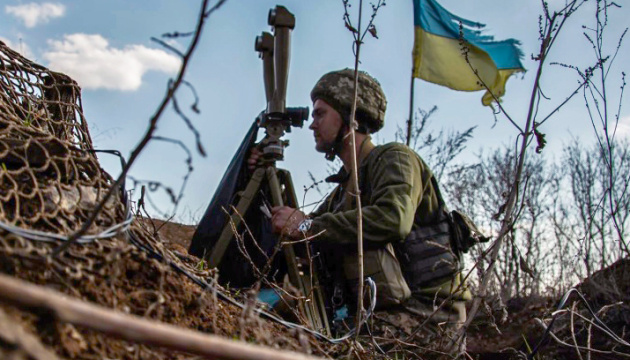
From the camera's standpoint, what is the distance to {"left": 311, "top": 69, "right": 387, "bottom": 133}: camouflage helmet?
3932 mm

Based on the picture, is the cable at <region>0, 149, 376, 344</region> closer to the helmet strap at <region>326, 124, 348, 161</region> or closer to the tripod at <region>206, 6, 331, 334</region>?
the tripod at <region>206, 6, 331, 334</region>

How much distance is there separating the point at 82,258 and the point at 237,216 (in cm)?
233

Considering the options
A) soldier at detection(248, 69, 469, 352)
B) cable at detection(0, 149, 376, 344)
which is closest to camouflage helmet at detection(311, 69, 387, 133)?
soldier at detection(248, 69, 469, 352)

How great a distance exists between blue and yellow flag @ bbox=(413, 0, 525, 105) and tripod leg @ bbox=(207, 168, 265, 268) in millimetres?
3022

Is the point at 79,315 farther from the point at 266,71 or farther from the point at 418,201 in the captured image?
the point at 266,71

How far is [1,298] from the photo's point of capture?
78cm

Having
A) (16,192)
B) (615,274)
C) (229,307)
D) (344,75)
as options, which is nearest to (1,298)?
(16,192)

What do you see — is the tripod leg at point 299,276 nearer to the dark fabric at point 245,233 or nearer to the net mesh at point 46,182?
the dark fabric at point 245,233

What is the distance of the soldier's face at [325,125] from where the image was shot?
4.00 m

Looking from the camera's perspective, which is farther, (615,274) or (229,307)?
(615,274)

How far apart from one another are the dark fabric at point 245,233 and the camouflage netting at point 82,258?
62.6 inches

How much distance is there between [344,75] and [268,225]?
0.92 m

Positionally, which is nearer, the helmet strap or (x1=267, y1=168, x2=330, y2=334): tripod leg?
(x1=267, y1=168, x2=330, y2=334): tripod leg

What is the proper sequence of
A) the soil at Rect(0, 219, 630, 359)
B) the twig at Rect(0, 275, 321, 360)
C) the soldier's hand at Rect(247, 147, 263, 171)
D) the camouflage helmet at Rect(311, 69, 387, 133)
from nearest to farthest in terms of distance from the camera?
1. the twig at Rect(0, 275, 321, 360)
2. the soil at Rect(0, 219, 630, 359)
3. the camouflage helmet at Rect(311, 69, 387, 133)
4. the soldier's hand at Rect(247, 147, 263, 171)
